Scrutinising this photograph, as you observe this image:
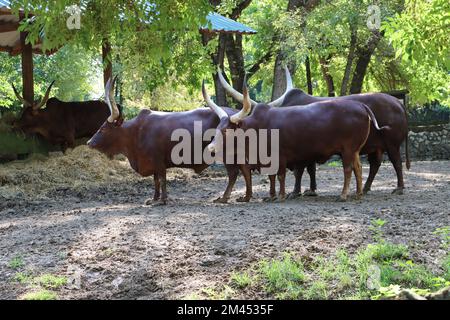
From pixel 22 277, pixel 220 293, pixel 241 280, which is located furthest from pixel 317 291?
pixel 22 277

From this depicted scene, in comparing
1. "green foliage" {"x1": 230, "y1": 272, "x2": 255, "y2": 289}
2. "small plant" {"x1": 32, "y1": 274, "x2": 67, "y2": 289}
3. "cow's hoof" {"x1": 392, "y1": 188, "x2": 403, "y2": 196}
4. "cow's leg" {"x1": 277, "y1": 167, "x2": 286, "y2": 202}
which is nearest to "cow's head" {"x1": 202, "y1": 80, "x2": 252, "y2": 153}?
"cow's leg" {"x1": 277, "y1": 167, "x2": 286, "y2": 202}

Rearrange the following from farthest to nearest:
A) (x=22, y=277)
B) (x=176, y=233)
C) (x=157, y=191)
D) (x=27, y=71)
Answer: (x=27, y=71)
(x=157, y=191)
(x=176, y=233)
(x=22, y=277)

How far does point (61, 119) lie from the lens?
521 inches

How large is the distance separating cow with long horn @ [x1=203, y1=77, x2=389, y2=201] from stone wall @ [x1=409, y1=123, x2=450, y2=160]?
9795mm

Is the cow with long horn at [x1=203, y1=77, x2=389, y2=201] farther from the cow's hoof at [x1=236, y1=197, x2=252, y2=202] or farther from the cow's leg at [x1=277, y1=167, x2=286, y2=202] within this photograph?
the cow's hoof at [x1=236, y1=197, x2=252, y2=202]

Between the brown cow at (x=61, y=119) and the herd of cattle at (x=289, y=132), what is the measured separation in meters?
3.79

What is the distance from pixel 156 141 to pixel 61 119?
15.5 ft

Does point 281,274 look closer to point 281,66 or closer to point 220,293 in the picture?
point 220,293

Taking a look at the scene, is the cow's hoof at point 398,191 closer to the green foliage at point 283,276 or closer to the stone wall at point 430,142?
the green foliage at point 283,276

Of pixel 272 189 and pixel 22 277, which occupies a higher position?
pixel 272 189

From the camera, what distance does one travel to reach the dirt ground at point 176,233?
527cm

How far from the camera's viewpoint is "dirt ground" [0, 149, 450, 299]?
17.3 feet

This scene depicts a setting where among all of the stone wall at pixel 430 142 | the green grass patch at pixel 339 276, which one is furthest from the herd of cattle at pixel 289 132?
the stone wall at pixel 430 142
